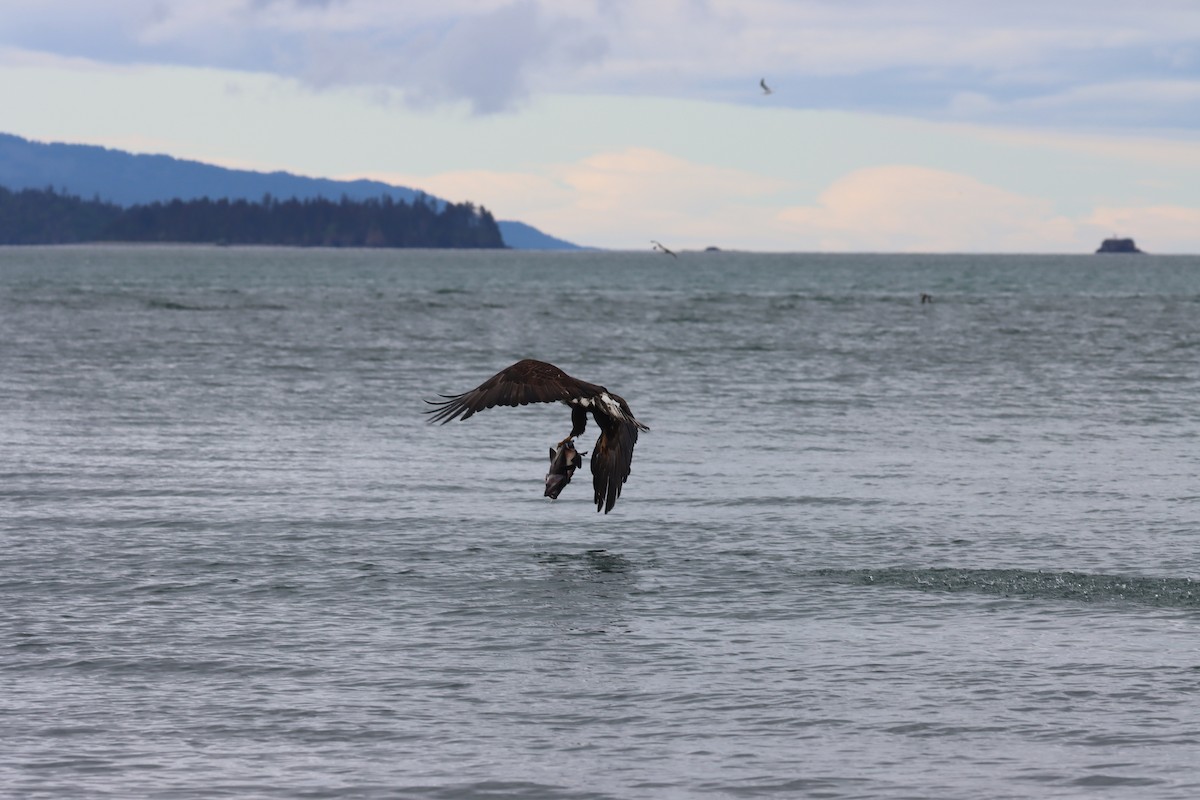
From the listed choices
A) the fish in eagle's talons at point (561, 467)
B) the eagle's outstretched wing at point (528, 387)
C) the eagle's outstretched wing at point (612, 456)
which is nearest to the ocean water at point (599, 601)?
the eagle's outstretched wing at point (612, 456)

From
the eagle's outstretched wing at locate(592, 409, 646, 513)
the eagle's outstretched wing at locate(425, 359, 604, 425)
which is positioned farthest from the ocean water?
the eagle's outstretched wing at locate(425, 359, 604, 425)

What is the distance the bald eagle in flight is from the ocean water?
0.88 m

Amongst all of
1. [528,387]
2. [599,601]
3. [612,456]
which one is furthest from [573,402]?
[599,601]

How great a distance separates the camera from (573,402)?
1350 centimetres

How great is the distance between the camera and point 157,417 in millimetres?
26859

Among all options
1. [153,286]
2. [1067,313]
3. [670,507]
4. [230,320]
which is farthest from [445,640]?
[153,286]

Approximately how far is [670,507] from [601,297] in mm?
78261

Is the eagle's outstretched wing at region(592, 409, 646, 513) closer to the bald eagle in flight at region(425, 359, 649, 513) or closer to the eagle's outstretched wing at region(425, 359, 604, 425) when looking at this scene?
the bald eagle in flight at region(425, 359, 649, 513)

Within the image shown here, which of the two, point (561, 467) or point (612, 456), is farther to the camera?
point (612, 456)

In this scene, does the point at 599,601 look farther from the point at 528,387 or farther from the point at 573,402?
the point at 528,387

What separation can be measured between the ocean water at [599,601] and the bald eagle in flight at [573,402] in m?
0.88

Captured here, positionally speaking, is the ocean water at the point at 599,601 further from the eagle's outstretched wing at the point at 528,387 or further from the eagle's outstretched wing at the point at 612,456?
the eagle's outstretched wing at the point at 528,387

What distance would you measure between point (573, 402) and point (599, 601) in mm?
1675

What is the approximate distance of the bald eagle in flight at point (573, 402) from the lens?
13.1m
